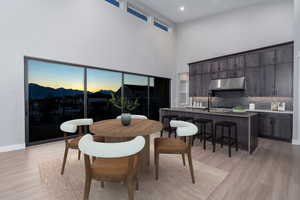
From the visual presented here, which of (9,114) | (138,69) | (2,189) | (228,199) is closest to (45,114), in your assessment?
(9,114)

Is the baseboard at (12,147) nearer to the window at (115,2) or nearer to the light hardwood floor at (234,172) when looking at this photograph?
the light hardwood floor at (234,172)

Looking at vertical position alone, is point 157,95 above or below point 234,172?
above

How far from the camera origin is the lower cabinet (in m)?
4.07

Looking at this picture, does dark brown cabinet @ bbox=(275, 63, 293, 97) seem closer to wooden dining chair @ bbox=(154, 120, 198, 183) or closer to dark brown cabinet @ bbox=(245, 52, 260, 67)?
dark brown cabinet @ bbox=(245, 52, 260, 67)

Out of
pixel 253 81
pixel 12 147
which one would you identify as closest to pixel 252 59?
pixel 253 81

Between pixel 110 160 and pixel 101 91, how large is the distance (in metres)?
3.66

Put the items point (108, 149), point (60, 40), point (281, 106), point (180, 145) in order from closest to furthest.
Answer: point (108, 149)
point (180, 145)
point (60, 40)
point (281, 106)

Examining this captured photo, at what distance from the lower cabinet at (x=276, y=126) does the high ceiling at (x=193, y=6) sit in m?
4.09

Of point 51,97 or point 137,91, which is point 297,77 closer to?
point 137,91

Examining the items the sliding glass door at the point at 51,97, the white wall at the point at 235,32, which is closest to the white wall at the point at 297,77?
the white wall at the point at 235,32

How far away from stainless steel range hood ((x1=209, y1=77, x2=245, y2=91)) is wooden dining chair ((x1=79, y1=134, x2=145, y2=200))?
483 cm

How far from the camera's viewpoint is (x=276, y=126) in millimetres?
4262

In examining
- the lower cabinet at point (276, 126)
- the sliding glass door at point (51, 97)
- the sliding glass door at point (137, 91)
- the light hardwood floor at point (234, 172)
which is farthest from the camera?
the sliding glass door at point (137, 91)

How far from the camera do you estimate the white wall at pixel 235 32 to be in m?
4.69
